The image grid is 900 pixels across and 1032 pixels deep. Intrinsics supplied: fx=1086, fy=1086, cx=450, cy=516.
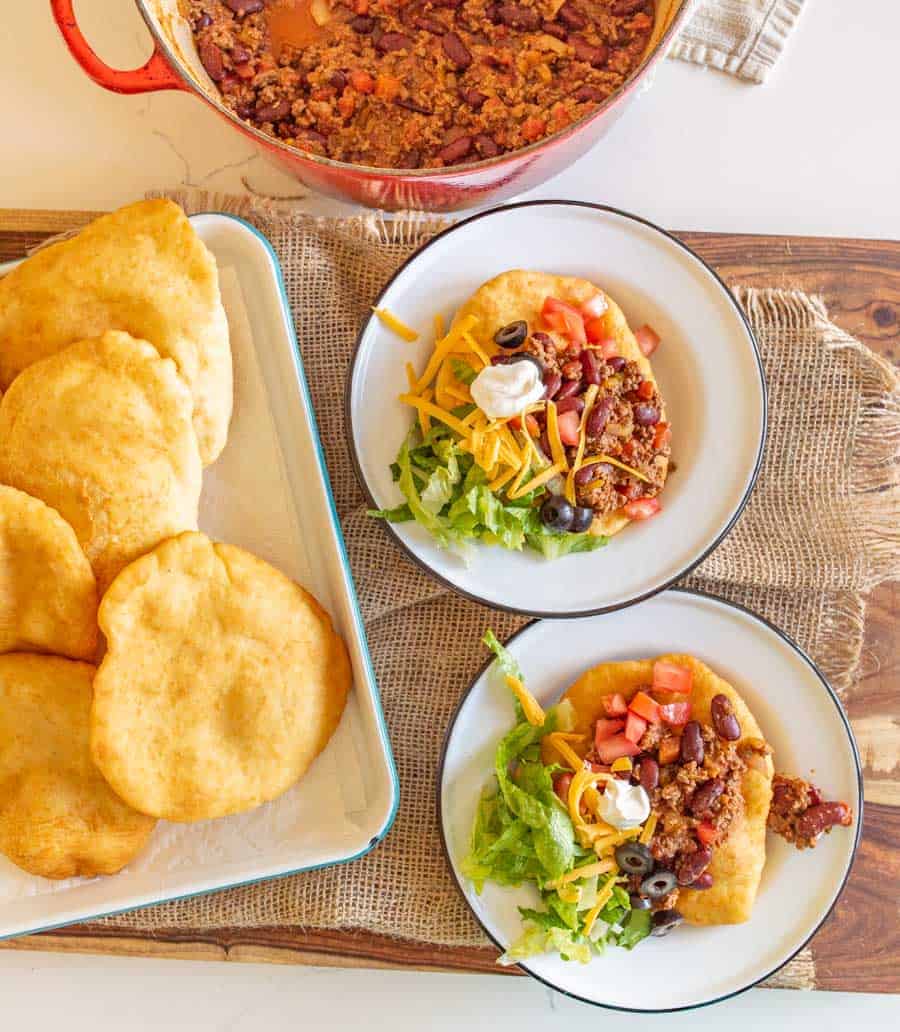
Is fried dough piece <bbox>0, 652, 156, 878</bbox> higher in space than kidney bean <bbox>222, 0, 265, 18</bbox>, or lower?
lower

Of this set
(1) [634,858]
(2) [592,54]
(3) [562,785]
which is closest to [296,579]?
(3) [562,785]

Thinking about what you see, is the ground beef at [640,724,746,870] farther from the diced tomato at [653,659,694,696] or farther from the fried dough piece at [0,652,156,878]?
the fried dough piece at [0,652,156,878]

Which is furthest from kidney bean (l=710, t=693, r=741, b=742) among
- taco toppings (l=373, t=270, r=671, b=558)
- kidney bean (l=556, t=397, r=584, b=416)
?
kidney bean (l=556, t=397, r=584, b=416)

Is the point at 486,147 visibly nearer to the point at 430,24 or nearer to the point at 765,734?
the point at 430,24

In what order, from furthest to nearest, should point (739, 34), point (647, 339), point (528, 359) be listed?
point (739, 34), point (647, 339), point (528, 359)

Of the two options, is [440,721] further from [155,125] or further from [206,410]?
[155,125]

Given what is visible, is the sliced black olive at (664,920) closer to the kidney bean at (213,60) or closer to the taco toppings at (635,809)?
the taco toppings at (635,809)

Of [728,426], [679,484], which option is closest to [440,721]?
[679,484]
